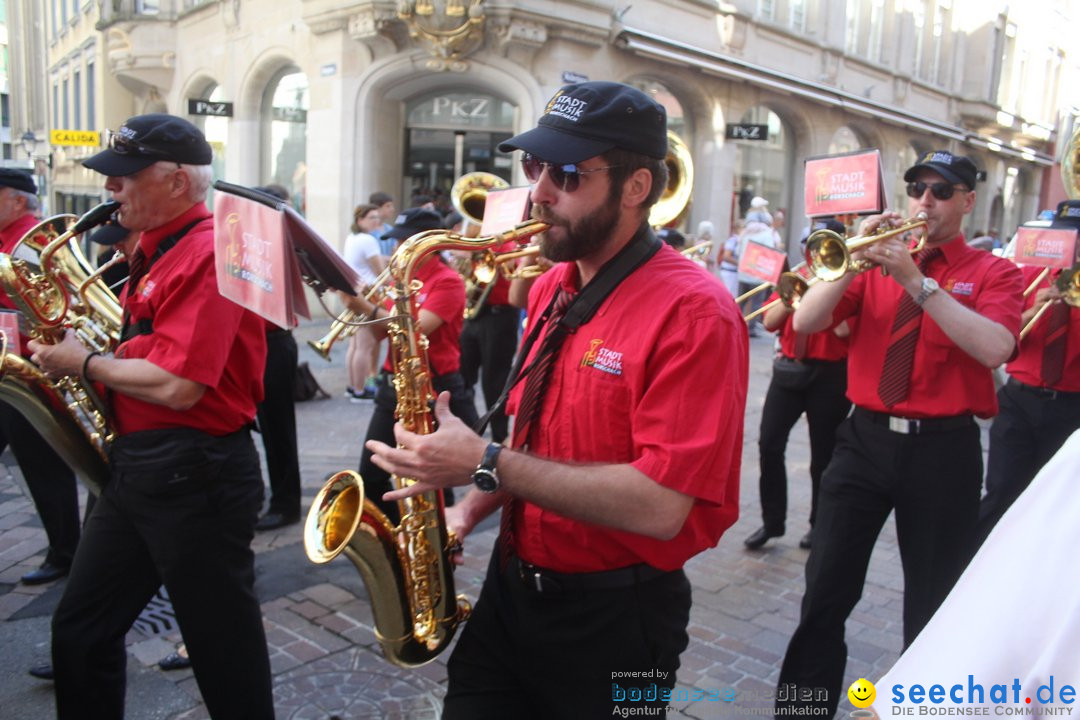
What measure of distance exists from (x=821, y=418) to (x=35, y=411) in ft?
14.0

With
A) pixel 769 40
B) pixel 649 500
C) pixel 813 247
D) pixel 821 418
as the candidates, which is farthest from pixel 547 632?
pixel 769 40

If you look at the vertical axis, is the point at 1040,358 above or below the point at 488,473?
below

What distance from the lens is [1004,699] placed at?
111 centimetres

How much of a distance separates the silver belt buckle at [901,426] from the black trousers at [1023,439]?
5.61ft

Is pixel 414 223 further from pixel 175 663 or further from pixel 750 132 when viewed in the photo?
pixel 750 132

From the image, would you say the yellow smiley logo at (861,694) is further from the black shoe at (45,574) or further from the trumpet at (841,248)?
the black shoe at (45,574)

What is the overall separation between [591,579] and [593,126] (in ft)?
3.63

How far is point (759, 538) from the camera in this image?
5469 millimetres

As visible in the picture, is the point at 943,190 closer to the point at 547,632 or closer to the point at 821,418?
the point at 821,418

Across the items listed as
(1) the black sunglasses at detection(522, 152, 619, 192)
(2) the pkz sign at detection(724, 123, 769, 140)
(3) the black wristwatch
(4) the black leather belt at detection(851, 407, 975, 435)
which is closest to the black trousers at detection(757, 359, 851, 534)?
(4) the black leather belt at detection(851, 407, 975, 435)

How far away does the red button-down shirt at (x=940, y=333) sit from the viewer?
3344 millimetres

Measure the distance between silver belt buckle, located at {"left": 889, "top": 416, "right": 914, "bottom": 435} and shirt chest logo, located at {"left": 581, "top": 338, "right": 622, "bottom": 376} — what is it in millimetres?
1793

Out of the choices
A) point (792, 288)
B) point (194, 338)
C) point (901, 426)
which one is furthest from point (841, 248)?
point (194, 338)

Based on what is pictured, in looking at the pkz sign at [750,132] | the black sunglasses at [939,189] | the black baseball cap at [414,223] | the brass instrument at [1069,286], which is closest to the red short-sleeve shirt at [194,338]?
the black baseball cap at [414,223]
